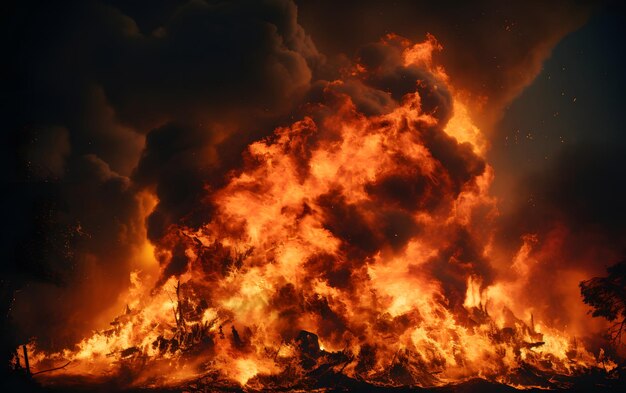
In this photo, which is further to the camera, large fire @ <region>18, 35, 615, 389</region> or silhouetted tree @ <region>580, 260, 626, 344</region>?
large fire @ <region>18, 35, 615, 389</region>

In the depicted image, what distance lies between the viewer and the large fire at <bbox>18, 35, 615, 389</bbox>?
2728 cm

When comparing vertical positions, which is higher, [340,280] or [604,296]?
[340,280]

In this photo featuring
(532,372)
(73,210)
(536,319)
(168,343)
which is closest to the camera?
(532,372)

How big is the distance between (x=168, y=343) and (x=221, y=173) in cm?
1332

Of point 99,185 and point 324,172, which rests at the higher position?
point 99,185

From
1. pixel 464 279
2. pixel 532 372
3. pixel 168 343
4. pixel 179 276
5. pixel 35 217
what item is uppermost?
pixel 35 217

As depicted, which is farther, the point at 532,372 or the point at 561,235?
the point at 561,235

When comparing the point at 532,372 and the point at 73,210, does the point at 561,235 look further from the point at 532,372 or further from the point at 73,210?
the point at 73,210

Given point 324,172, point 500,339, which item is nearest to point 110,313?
point 324,172

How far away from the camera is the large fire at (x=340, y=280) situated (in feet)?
89.5

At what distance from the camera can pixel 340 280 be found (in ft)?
102

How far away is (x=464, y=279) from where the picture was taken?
32.6m

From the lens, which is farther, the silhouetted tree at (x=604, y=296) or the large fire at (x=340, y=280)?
the large fire at (x=340, y=280)

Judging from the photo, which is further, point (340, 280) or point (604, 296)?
point (340, 280)
